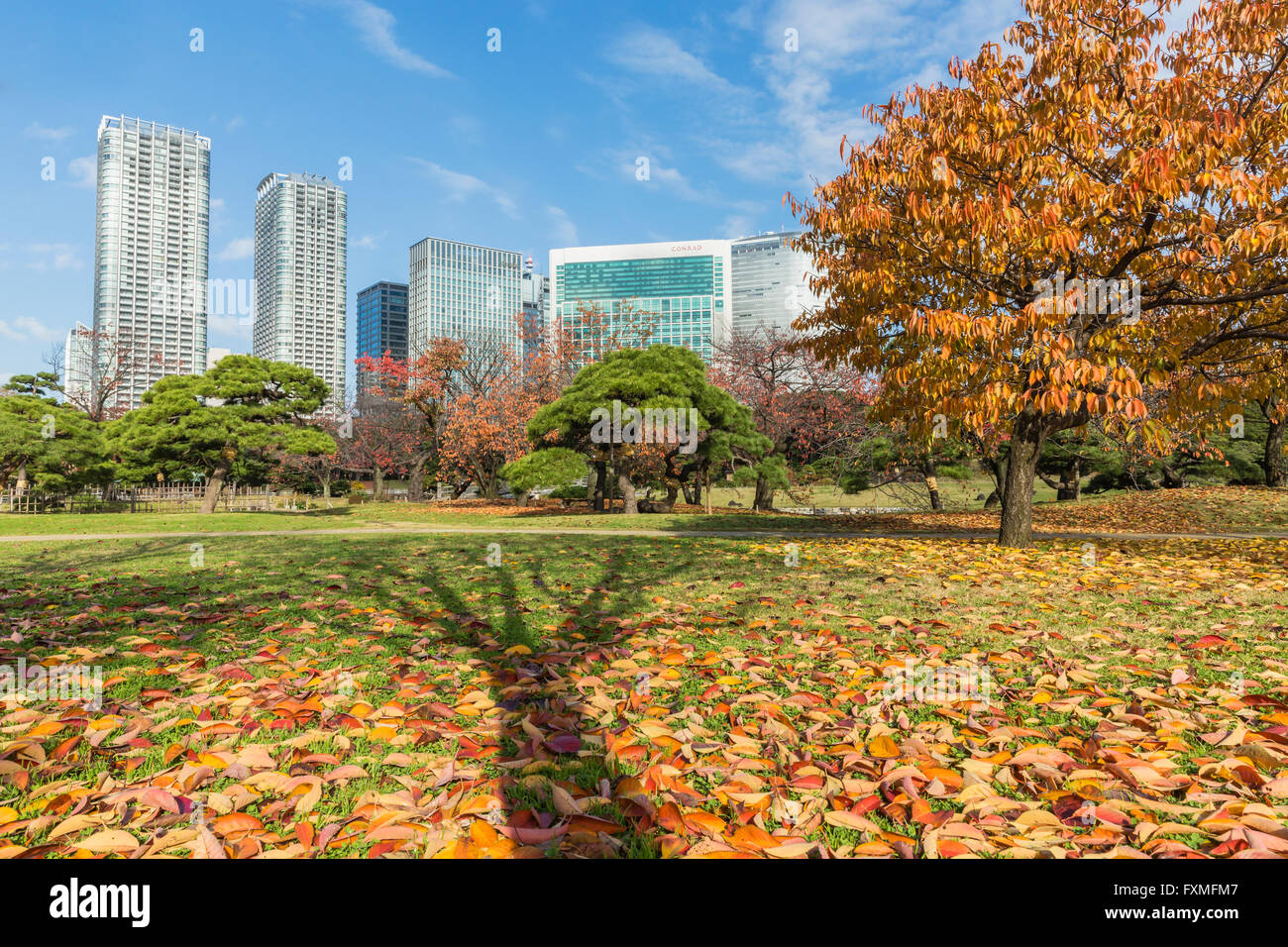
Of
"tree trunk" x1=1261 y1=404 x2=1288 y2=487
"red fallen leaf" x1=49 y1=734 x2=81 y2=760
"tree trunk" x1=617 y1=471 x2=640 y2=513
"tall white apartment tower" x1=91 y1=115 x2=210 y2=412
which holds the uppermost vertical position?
"tall white apartment tower" x1=91 y1=115 x2=210 y2=412

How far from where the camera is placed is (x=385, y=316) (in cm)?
11300

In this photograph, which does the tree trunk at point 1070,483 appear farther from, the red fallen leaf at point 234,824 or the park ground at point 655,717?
the red fallen leaf at point 234,824

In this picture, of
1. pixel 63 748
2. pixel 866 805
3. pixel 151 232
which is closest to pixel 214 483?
pixel 63 748


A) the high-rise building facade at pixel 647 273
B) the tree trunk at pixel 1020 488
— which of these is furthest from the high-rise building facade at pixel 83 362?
the high-rise building facade at pixel 647 273

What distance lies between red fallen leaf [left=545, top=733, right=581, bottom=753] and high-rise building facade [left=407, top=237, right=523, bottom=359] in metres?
94.9

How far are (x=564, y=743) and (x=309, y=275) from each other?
9072 cm

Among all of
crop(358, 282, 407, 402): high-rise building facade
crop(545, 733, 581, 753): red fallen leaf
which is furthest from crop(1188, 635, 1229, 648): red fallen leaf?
crop(358, 282, 407, 402): high-rise building facade

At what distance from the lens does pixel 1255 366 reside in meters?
9.46

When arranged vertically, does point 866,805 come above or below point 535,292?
below

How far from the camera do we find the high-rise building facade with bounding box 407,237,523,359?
94.6m

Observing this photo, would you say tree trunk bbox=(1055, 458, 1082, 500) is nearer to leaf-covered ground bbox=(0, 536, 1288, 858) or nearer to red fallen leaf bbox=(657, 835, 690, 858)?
leaf-covered ground bbox=(0, 536, 1288, 858)

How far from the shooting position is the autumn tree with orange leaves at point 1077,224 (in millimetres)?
6859

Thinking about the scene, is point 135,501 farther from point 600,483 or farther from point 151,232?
point 151,232

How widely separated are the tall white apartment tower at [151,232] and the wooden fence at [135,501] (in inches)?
967
